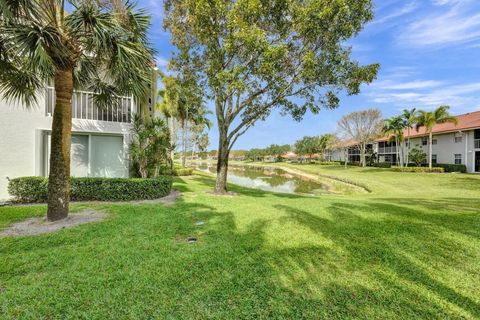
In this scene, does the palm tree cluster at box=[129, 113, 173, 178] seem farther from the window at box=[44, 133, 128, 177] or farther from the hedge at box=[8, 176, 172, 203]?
the hedge at box=[8, 176, 172, 203]

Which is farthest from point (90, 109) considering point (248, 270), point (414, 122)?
Result: point (414, 122)

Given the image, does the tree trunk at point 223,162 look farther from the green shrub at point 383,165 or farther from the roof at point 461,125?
the green shrub at point 383,165

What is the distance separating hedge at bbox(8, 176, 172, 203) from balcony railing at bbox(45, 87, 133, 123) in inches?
132

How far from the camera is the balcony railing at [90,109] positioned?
435 inches

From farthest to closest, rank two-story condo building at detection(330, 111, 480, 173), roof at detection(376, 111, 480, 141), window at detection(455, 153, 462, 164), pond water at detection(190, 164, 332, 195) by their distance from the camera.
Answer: window at detection(455, 153, 462, 164), roof at detection(376, 111, 480, 141), two-story condo building at detection(330, 111, 480, 173), pond water at detection(190, 164, 332, 195)

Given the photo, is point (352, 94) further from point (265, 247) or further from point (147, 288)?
point (147, 288)

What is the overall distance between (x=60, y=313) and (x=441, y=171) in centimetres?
3660

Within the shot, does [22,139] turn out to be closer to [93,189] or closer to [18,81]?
[93,189]

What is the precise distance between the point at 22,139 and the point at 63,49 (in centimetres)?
662

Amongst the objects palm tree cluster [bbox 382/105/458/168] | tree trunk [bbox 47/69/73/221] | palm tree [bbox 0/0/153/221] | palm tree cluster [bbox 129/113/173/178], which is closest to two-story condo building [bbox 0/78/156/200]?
palm tree cluster [bbox 129/113/173/178]

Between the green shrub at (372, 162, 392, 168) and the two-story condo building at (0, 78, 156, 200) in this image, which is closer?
the two-story condo building at (0, 78, 156, 200)

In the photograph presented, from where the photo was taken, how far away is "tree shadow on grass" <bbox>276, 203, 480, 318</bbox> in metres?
3.26

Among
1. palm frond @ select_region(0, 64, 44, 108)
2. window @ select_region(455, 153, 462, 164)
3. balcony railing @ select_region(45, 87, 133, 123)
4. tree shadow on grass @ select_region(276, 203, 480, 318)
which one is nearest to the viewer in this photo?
tree shadow on grass @ select_region(276, 203, 480, 318)

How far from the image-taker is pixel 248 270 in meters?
4.00
